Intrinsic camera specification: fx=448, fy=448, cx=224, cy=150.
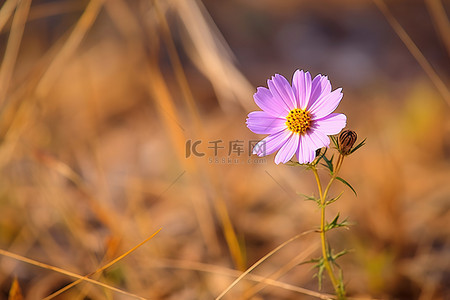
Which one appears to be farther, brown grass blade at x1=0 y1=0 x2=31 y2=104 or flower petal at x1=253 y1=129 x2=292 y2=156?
brown grass blade at x1=0 y1=0 x2=31 y2=104

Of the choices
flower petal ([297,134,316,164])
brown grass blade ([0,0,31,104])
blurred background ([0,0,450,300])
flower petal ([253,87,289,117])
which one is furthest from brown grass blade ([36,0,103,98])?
flower petal ([297,134,316,164])

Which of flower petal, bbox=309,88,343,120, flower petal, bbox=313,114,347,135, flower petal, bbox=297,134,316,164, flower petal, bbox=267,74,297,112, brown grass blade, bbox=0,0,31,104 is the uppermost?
brown grass blade, bbox=0,0,31,104

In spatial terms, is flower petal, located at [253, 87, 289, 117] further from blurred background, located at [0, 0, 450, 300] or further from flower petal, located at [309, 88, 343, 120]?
blurred background, located at [0, 0, 450, 300]

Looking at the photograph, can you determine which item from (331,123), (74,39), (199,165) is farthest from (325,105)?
(199,165)

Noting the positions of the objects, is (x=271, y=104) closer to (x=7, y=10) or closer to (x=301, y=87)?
(x=301, y=87)

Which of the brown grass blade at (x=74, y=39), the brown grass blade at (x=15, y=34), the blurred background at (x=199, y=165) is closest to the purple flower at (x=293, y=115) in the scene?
the blurred background at (x=199, y=165)
